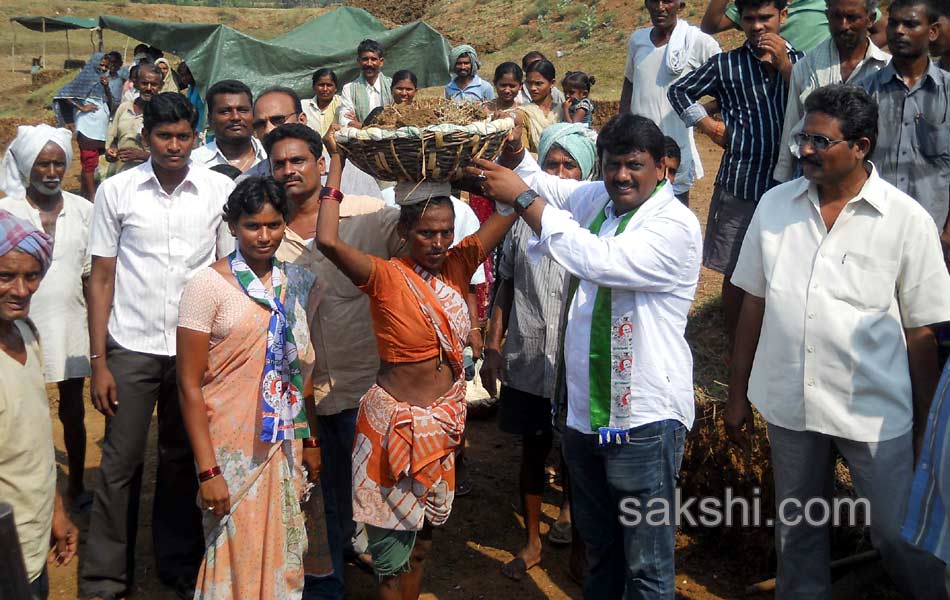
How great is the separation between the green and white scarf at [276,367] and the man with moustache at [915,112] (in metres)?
2.86

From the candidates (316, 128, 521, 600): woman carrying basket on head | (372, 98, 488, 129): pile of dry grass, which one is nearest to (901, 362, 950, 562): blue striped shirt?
(316, 128, 521, 600): woman carrying basket on head

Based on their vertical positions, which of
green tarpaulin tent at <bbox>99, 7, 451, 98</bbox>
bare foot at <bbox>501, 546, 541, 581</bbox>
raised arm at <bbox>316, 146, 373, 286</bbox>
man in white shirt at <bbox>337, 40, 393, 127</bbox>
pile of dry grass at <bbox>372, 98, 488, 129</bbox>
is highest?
green tarpaulin tent at <bbox>99, 7, 451, 98</bbox>

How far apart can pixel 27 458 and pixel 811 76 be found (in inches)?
153

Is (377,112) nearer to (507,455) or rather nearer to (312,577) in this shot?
(312,577)

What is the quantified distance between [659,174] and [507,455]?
10.1 feet

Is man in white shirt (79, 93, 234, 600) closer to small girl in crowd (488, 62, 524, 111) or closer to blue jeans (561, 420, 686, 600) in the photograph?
blue jeans (561, 420, 686, 600)

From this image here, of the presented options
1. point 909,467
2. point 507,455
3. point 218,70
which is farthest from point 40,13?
point 909,467

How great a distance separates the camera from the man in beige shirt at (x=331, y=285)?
3717 mm

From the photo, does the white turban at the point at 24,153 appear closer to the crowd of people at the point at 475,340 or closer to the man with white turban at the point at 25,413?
the crowd of people at the point at 475,340

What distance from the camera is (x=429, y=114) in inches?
114

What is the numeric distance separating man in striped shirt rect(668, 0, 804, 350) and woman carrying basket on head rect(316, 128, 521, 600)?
1.91 meters

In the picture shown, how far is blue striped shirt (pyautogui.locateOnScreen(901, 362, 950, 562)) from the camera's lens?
8.70 feet

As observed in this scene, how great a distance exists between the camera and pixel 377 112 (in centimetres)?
313

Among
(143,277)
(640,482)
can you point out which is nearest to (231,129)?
(143,277)
